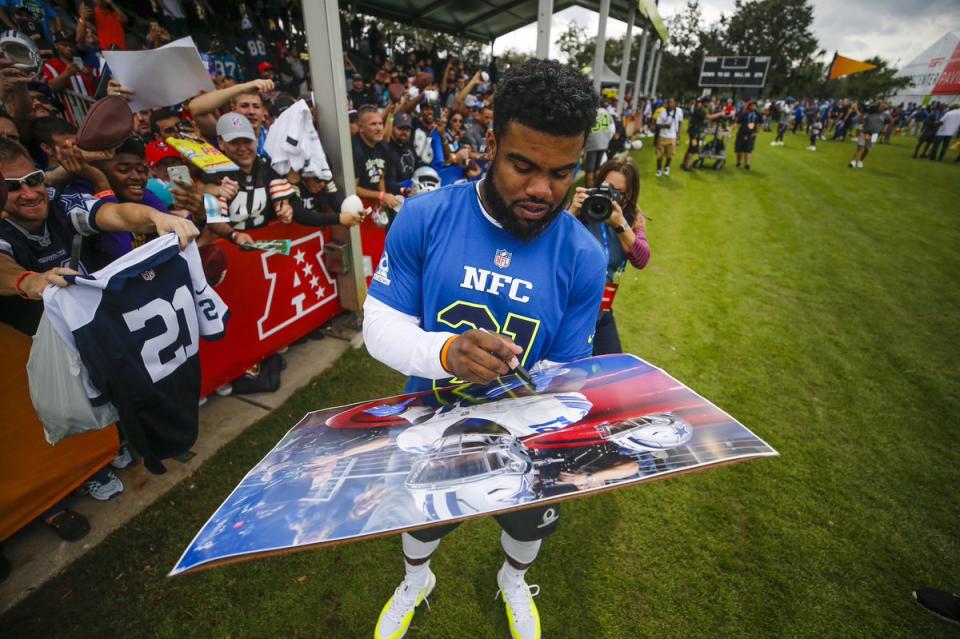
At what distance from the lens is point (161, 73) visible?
3.12m

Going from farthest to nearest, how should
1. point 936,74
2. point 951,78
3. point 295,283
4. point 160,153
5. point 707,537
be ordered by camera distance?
point 936,74
point 951,78
point 295,283
point 160,153
point 707,537

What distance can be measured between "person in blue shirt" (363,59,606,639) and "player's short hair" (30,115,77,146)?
3228 millimetres

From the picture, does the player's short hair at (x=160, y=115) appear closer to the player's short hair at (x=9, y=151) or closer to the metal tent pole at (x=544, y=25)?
the player's short hair at (x=9, y=151)

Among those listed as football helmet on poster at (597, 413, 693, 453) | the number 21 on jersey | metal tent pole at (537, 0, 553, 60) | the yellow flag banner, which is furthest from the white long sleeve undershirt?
the yellow flag banner

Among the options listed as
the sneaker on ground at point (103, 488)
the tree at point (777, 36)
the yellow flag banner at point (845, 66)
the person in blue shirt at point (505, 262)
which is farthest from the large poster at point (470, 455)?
the tree at point (777, 36)

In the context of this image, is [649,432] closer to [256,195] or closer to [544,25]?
[256,195]

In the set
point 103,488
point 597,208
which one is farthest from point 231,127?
point 597,208

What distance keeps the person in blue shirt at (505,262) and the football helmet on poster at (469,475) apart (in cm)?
28

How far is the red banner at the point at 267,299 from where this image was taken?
3596 millimetres

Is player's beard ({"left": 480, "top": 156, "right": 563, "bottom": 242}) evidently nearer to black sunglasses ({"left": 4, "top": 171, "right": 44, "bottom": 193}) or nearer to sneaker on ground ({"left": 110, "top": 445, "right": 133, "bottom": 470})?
black sunglasses ({"left": 4, "top": 171, "right": 44, "bottom": 193})

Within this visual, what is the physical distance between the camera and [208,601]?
239cm

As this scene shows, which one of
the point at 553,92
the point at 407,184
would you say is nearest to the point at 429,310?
the point at 553,92

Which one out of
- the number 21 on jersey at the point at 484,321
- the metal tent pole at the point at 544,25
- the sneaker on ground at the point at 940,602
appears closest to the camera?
the number 21 on jersey at the point at 484,321

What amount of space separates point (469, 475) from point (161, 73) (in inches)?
145
